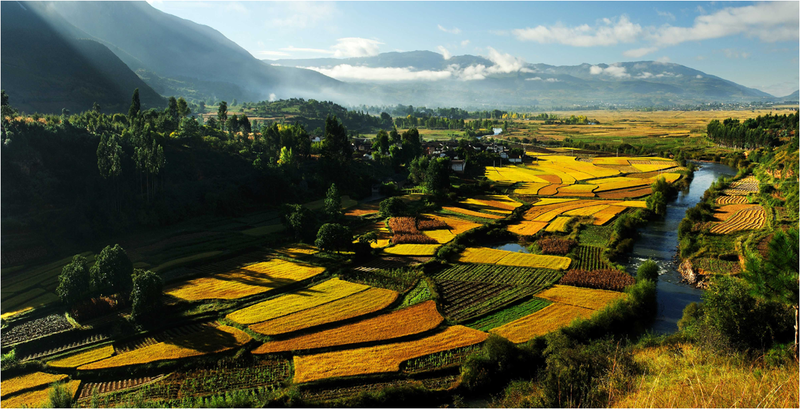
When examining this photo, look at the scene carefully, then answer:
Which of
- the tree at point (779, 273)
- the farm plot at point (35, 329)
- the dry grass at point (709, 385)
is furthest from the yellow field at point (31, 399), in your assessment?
the tree at point (779, 273)

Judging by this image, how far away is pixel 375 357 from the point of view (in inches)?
837

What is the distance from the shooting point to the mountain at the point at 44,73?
83375mm

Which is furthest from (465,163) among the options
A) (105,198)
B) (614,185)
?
(105,198)

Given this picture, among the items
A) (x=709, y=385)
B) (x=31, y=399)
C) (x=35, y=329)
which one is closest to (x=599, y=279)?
(x=709, y=385)

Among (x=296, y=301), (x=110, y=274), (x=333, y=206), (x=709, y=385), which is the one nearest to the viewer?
(x=709, y=385)

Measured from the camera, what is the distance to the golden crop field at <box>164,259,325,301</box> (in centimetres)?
2866

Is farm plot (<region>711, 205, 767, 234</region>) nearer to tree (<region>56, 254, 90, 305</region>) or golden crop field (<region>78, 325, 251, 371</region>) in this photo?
golden crop field (<region>78, 325, 251, 371</region>)

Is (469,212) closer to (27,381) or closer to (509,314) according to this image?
(509,314)

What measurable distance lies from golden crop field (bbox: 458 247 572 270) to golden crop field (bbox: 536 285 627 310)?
416cm

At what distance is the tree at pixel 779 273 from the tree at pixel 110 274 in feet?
113

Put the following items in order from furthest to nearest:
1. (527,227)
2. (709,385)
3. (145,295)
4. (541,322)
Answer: (527,227) → (145,295) → (541,322) → (709,385)

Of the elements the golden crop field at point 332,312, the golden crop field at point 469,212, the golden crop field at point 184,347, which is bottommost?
the golden crop field at point 184,347

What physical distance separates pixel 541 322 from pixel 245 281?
67.5 ft

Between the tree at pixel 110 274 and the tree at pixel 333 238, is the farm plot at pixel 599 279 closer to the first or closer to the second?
the tree at pixel 333 238
